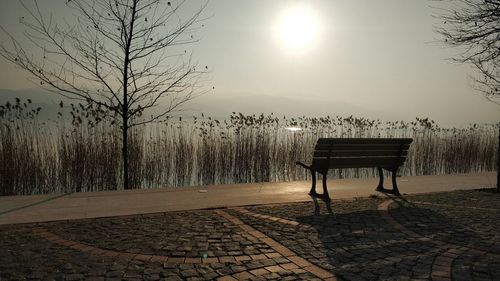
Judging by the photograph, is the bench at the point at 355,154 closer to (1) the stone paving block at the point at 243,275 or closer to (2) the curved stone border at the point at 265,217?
(2) the curved stone border at the point at 265,217

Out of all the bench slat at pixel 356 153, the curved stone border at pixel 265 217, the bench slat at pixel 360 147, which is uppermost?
the bench slat at pixel 360 147

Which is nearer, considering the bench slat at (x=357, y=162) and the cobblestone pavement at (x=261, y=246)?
the cobblestone pavement at (x=261, y=246)

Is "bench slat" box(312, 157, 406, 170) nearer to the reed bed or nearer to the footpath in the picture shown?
the footpath

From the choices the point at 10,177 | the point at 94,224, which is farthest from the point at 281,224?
the point at 10,177

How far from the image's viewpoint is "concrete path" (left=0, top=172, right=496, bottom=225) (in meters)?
3.80

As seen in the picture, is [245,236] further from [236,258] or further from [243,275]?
[243,275]

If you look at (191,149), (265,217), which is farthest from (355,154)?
(191,149)

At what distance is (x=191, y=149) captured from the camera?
7492mm

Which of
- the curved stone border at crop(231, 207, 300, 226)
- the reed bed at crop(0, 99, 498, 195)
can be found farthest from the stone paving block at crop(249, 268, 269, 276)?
the reed bed at crop(0, 99, 498, 195)

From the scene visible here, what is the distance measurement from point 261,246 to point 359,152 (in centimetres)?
238

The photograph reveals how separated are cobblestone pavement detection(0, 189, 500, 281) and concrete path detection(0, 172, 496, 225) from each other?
0.82ft

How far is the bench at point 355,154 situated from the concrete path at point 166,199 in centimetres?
37

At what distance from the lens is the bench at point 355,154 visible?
471cm

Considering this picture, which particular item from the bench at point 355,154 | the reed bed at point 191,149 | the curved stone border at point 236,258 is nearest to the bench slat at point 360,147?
the bench at point 355,154
